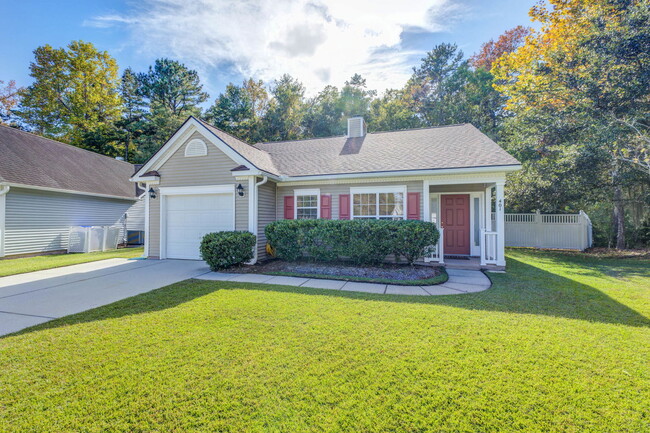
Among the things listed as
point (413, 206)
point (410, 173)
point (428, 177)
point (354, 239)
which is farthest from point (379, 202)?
point (354, 239)

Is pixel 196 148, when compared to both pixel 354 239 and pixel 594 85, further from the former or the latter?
pixel 594 85

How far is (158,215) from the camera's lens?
9.40 m

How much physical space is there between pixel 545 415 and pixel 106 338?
4611 millimetres

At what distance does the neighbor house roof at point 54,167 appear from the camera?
1055cm

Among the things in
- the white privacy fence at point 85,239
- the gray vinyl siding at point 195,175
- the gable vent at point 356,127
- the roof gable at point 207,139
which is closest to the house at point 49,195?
the white privacy fence at point 85,239

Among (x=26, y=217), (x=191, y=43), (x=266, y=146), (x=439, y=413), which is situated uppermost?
(x=191, y=43)

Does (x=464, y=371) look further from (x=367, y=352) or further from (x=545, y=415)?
(x=367, y=352)

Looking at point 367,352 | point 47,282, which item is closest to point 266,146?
point 47,282

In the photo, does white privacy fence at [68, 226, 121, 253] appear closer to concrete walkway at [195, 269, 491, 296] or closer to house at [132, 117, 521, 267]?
house at [132, 117, 521, 267]

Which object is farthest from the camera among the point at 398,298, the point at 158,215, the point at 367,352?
the point at 158,215

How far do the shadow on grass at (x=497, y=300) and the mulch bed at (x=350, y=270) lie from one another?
1.33 m

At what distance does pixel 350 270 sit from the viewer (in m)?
7.28

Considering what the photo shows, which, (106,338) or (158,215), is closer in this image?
(106,338)

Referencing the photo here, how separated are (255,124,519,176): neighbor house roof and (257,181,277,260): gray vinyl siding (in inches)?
36.3
